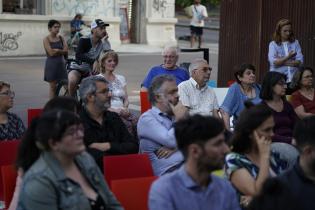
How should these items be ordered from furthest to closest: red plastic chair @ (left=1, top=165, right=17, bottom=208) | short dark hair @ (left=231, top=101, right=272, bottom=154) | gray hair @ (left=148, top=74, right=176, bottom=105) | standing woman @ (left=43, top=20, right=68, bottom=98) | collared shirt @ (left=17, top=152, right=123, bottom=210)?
standing woman @ (left=43, top=20, right=68, bottom=98), gray hair @ (left=148, top=74, right=176, bottom=105), red plastic chair @ (left=1, top=165, right=17, bottom=208), short dark hair @ (left=231, top=101, right=272, bottom=154), collared shirt @ (left=17, top=152, right=123, bottom=210)

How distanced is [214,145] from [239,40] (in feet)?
28.5

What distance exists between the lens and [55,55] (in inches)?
529

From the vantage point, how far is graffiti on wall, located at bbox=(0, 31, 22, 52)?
23.5 m

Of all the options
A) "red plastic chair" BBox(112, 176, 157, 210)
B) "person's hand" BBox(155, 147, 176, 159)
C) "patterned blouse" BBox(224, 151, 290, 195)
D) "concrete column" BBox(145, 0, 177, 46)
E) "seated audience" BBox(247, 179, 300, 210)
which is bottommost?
"red plastic chair" BBox(112, 176, 157, 210)

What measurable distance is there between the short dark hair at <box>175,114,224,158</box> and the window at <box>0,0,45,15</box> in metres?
21.0

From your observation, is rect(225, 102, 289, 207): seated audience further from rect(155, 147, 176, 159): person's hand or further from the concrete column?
the concrete column

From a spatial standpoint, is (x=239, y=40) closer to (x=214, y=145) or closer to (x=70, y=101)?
(x=70, y=101)

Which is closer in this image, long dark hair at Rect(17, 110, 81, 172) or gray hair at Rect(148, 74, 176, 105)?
long dark hair at Rect(17, 110, 81, 172)

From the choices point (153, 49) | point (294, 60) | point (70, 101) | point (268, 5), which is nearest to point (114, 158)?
point (70, 101)

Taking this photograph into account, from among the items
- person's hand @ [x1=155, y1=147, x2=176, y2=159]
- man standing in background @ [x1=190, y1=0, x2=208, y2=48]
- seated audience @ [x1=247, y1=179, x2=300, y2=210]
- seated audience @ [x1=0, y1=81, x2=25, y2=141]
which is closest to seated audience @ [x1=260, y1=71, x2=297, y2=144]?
person's hand @ [x1=155, y1=147, x2=176, y2=159]

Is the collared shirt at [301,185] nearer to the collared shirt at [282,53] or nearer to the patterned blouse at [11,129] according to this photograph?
→ the patterned blouse at [11,129]

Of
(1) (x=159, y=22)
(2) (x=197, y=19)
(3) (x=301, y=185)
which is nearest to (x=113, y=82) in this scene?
(3) (x=301, y=185)

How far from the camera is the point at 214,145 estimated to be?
13.0 ft

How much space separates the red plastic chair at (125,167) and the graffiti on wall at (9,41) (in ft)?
60.4
